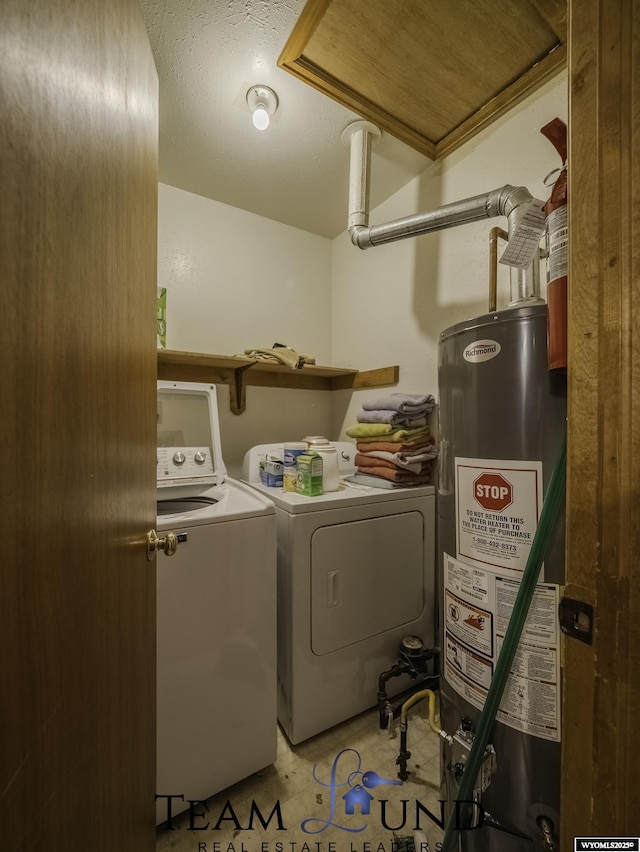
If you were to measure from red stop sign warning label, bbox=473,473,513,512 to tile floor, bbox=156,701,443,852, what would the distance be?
992 millimetres

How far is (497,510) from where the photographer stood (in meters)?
0.81

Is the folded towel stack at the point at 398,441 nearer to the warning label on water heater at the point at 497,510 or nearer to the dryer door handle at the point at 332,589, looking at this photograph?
the dryer door handle at the point at 332,589

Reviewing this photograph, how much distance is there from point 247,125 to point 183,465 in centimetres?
157

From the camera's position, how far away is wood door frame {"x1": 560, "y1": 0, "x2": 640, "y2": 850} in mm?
441

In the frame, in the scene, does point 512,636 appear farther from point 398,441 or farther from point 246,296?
point 246,296

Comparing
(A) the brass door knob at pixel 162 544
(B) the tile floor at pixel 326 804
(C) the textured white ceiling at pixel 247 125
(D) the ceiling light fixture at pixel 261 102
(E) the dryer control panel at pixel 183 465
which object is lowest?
(B) the tile floor at pixel 326 804

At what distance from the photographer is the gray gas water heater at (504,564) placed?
0.74m

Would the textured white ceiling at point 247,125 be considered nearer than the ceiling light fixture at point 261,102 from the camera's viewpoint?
Yes

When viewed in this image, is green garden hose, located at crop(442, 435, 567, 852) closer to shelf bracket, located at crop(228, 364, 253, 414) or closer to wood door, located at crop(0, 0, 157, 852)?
wood door, located at crop(0, 0, 157, 852)

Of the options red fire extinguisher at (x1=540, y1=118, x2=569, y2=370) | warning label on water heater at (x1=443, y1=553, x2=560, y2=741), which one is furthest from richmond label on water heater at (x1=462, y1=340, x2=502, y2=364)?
warning label on water heater at (x1=443, y1=553, x2=560, y2=741)

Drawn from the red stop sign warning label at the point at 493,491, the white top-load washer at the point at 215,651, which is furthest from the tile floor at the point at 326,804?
the red stop sign warning label at the point at 493,491

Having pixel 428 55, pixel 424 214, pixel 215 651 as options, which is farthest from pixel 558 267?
pixel 215 651

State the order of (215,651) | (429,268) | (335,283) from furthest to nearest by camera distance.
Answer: (335,283)
(429,268)
(215,651)

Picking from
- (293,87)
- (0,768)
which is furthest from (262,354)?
(0,768)
